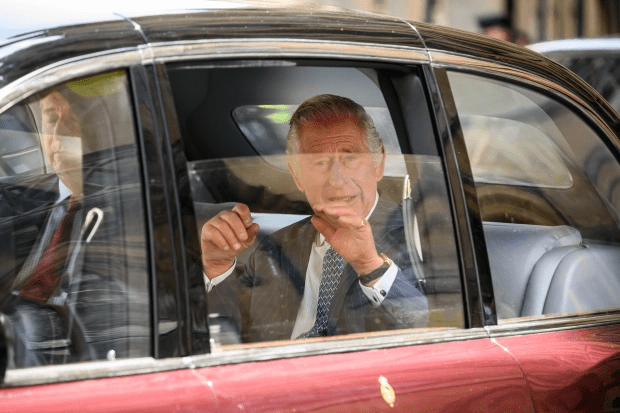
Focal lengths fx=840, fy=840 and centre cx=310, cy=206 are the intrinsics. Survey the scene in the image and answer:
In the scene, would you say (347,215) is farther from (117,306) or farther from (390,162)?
(117,306)

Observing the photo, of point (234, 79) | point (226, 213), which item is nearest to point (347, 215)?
point (226, 213)

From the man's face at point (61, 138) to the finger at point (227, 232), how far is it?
0.37 meters

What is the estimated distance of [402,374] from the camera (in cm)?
184

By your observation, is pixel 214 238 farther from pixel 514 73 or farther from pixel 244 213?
pixel 514 73

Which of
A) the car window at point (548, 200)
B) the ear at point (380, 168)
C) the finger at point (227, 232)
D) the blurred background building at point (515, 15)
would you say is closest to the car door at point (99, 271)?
the finger at point (227, 232)

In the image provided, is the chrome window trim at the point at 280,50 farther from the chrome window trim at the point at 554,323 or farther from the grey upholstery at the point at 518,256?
the chrome window trim at the point at 554,323

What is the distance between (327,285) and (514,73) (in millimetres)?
746

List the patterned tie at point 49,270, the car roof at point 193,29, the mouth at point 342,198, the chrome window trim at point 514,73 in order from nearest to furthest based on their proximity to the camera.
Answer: the car roof at point 193,29 < the patterned tie at point 49,270 < the chrome window trim at point 514,73 < the mouth at point 342,198

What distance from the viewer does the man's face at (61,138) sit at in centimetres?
164

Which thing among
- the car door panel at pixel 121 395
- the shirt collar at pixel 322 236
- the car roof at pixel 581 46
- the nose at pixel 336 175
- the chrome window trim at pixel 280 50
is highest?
the car roof at pixel 581 46

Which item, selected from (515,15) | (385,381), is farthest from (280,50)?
(515,15)

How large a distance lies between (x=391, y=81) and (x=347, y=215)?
0.36 m

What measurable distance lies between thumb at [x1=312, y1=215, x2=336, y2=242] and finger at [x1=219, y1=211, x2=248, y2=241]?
0.19 meters

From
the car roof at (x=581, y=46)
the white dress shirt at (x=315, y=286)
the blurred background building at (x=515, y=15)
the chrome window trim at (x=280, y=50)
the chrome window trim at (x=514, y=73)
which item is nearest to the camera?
the chrome window trim at (x=280, y=50)
